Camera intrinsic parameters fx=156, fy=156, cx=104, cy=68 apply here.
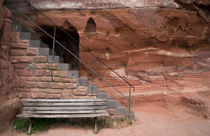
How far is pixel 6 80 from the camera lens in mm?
4684

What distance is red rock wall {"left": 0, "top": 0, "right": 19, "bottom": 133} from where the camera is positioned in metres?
4.50

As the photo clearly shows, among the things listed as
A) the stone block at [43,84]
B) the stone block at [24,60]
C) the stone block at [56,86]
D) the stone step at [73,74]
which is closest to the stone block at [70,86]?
the stone block at [56,86]

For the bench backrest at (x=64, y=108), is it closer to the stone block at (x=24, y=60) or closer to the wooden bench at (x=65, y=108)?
the wooden bench at (x=65, y=108)

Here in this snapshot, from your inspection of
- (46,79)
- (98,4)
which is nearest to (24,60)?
(46,79)

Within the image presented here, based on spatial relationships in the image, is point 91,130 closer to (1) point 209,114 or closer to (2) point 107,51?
(2) point 107,51

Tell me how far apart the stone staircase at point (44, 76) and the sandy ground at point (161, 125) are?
78 cm

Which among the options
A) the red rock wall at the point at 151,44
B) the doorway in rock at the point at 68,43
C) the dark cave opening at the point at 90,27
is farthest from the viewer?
the doorway in rock at the point at 68,43

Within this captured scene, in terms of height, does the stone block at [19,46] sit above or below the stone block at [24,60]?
above

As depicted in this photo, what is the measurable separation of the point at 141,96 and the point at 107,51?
232 centimetres

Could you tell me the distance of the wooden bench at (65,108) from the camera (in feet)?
14.8

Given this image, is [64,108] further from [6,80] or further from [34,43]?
[34,43]

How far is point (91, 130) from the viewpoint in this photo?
15.3 feet

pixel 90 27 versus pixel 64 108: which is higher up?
pixel 90 27

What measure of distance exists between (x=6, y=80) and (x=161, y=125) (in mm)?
4870
